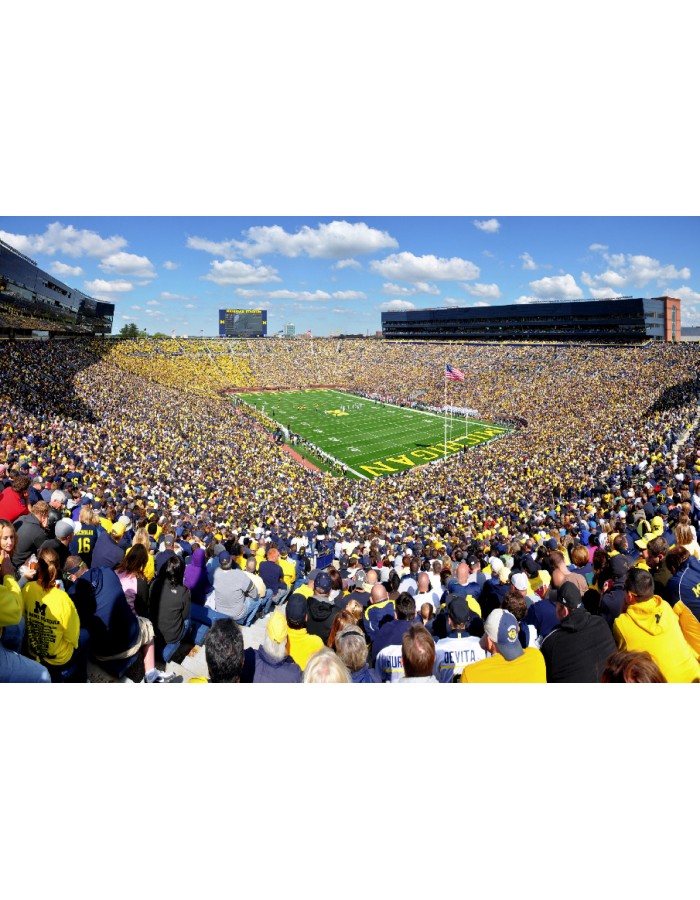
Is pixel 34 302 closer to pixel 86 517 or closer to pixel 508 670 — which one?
pixel 86 517

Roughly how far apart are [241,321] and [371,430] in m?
88.9

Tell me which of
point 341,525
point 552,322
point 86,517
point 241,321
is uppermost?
point 241,321

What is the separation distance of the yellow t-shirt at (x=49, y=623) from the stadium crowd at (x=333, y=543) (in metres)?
0.01

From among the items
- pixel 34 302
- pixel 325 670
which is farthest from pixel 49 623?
pixel 34 302

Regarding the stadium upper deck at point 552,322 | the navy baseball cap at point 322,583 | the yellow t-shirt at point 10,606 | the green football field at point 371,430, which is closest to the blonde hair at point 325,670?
the navy baseball cap at point 322,583

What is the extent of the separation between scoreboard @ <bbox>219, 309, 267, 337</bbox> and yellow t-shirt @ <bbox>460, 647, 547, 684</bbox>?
113033mm

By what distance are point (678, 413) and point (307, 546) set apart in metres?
14.8

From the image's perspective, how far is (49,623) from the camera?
290 centimetres

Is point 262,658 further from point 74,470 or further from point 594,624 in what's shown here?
point 74,470

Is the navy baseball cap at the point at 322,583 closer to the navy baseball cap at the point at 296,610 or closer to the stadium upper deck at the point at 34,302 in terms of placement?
the navy baseball cap at the point at 296,610

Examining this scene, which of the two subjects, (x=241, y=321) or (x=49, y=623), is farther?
(x=241, y=321)

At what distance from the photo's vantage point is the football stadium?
9.17 ft

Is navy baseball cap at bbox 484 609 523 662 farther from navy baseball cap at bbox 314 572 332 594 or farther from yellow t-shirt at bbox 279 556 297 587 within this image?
yellow t-shirt at bbox 279 556 297 587

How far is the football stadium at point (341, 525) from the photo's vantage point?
279 cm
